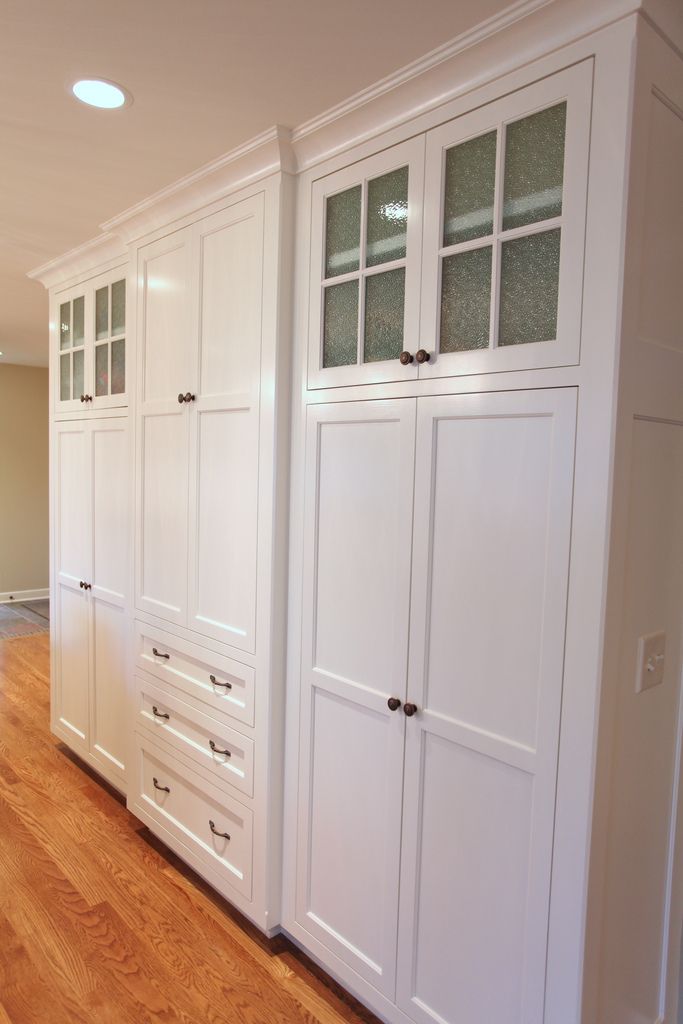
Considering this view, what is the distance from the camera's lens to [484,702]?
1.43 m

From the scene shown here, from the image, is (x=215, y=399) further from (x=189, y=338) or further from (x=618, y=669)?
(x=618, y=669)

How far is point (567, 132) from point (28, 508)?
6.51 m

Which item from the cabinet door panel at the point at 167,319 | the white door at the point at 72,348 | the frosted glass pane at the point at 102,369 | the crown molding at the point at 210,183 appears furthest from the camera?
the white door at the point at 72,348

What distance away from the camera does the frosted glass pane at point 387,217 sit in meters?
1.60

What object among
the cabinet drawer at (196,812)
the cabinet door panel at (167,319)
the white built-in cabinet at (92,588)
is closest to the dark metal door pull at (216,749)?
the cabinet drawer at (196,812)

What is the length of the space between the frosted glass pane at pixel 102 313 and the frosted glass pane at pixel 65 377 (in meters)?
0.35

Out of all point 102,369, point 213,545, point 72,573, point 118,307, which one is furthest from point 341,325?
point 72,573

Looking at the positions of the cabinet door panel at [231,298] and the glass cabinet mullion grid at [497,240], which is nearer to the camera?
the glass cabinet mullion grid at [497,240]

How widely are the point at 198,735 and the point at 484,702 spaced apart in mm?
1219

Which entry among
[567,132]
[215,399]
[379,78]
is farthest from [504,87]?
[215,399]

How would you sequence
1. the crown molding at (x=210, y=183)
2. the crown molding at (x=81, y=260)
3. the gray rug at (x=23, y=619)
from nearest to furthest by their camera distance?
1. the crown molding at (x=210, y=183)
2. the crown molding at (x=81, y=260)
3. the gray rug at (x=23, y=619)

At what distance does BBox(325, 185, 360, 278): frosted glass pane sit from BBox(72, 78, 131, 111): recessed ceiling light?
58 centimetres

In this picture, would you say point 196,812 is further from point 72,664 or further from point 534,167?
point 534,167

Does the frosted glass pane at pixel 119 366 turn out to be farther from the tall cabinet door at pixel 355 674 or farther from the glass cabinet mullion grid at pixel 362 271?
the glass cabinet mullion grid at pixel 362 271
